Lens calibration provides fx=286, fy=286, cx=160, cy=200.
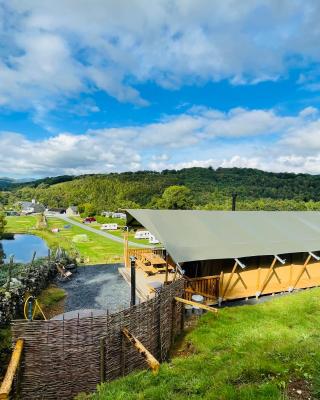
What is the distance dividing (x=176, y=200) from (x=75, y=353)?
59160 millimetres

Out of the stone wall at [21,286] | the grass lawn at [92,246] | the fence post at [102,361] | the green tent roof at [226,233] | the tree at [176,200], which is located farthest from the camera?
the tree at [176,200]

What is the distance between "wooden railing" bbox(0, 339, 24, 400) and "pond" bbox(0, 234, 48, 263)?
27237mm

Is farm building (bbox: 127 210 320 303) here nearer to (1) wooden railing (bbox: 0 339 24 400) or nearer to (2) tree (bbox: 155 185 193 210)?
(1) wooden railing (bbox: 0 339 24 400)

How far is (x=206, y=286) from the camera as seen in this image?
1278cm

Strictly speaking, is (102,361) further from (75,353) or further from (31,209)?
(31,209)

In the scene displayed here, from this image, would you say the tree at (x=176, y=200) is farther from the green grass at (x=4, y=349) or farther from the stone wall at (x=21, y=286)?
the green grass at (x=4, y=349)

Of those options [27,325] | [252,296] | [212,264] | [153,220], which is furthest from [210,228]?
[27,325]

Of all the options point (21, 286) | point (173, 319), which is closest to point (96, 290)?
point (21, 286)

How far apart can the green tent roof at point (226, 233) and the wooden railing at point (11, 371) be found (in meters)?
6.38

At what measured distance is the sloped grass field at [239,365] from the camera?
5121 mm

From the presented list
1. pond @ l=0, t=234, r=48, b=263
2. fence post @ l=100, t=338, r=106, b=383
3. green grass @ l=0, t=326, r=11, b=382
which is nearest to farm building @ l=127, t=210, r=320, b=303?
fence post @ l=100, t=338, r=106, b=383

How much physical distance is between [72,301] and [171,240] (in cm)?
538

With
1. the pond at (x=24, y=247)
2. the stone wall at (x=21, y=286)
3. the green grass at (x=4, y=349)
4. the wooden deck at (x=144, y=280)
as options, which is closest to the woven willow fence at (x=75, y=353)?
the green grass at (x=4, y=349)

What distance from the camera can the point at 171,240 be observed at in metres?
12.2
